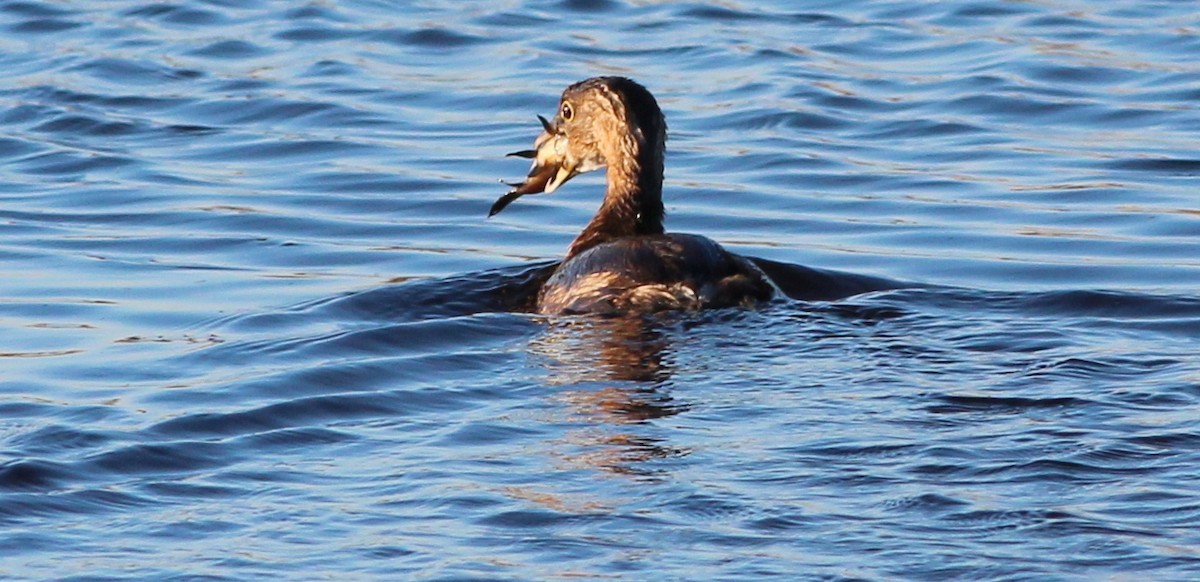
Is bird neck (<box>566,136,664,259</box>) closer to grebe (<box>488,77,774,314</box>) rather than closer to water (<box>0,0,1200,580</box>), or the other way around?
grebe (<box>488,77,774,314</box>)

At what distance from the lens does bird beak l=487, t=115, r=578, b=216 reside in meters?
10.4

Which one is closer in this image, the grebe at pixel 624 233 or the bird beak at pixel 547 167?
the grebe at pixel 624 233

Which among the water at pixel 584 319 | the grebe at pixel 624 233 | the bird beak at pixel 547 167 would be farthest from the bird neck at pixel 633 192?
the water at pixel 584 319

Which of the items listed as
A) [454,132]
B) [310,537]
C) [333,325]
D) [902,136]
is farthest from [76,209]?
[310,537]

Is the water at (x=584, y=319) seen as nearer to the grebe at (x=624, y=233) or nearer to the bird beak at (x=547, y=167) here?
the grebe at (x=624, y=233)

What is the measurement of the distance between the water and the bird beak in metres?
0.34

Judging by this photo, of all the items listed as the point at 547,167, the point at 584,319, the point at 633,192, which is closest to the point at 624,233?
the point at 633,192

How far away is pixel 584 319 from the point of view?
8.70 meters

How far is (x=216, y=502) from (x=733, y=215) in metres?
5.99

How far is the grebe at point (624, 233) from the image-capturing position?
28.3 feet

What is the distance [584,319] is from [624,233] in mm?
1355

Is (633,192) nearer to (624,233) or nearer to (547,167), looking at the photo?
(624,233)

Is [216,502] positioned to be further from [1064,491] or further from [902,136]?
[902,136]

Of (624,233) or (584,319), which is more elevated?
(624,233)
